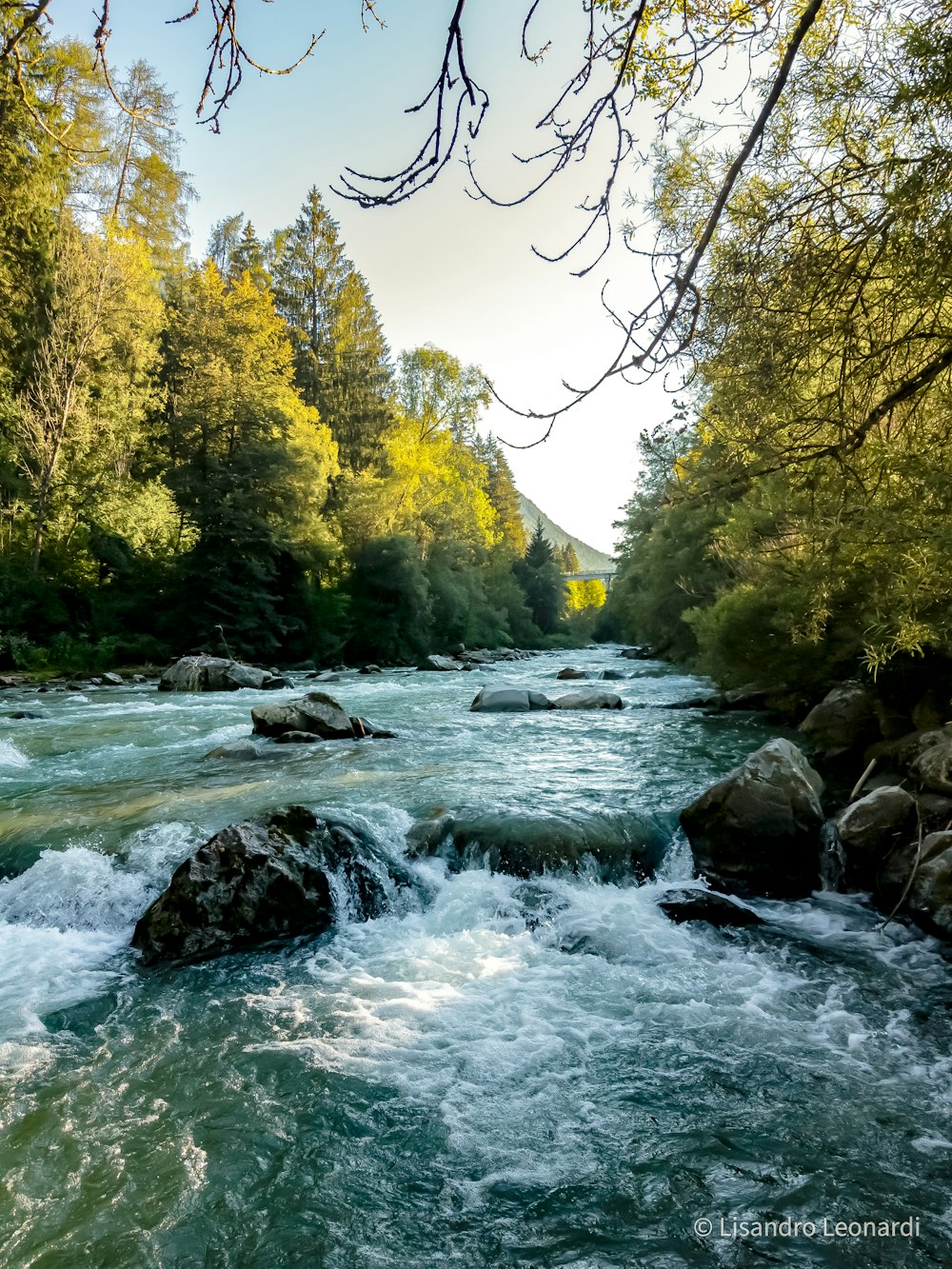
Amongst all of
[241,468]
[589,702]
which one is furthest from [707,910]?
[241,468]

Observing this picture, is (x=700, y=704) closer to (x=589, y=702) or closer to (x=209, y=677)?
(x=589, y=702)

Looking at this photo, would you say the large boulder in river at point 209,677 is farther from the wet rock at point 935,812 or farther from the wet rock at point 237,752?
the wet rock at point 935,812

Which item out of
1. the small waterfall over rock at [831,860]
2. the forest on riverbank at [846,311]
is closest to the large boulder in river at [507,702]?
the small waterfall over rock at [831,860]

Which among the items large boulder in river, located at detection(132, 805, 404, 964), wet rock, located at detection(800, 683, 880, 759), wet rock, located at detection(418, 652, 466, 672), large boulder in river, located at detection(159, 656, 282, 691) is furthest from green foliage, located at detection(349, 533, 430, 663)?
large boulder in river, located at detection(132, 805, 404, 964)

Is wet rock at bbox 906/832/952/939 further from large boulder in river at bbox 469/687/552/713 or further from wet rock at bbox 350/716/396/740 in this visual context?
large boulder in river at bbox 469/687/552/713

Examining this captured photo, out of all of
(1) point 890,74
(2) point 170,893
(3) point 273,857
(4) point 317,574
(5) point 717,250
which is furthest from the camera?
(4) point 317,574

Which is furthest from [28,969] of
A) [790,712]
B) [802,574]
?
[790,712]

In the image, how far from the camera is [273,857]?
217 inches

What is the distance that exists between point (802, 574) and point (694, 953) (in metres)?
3.68

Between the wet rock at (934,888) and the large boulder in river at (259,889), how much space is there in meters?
3.99

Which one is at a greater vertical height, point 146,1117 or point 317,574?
point 317,574

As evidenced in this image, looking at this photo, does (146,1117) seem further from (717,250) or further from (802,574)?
(802,574)

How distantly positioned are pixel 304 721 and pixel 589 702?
625 cm

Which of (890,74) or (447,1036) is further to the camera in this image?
(447,1036)
